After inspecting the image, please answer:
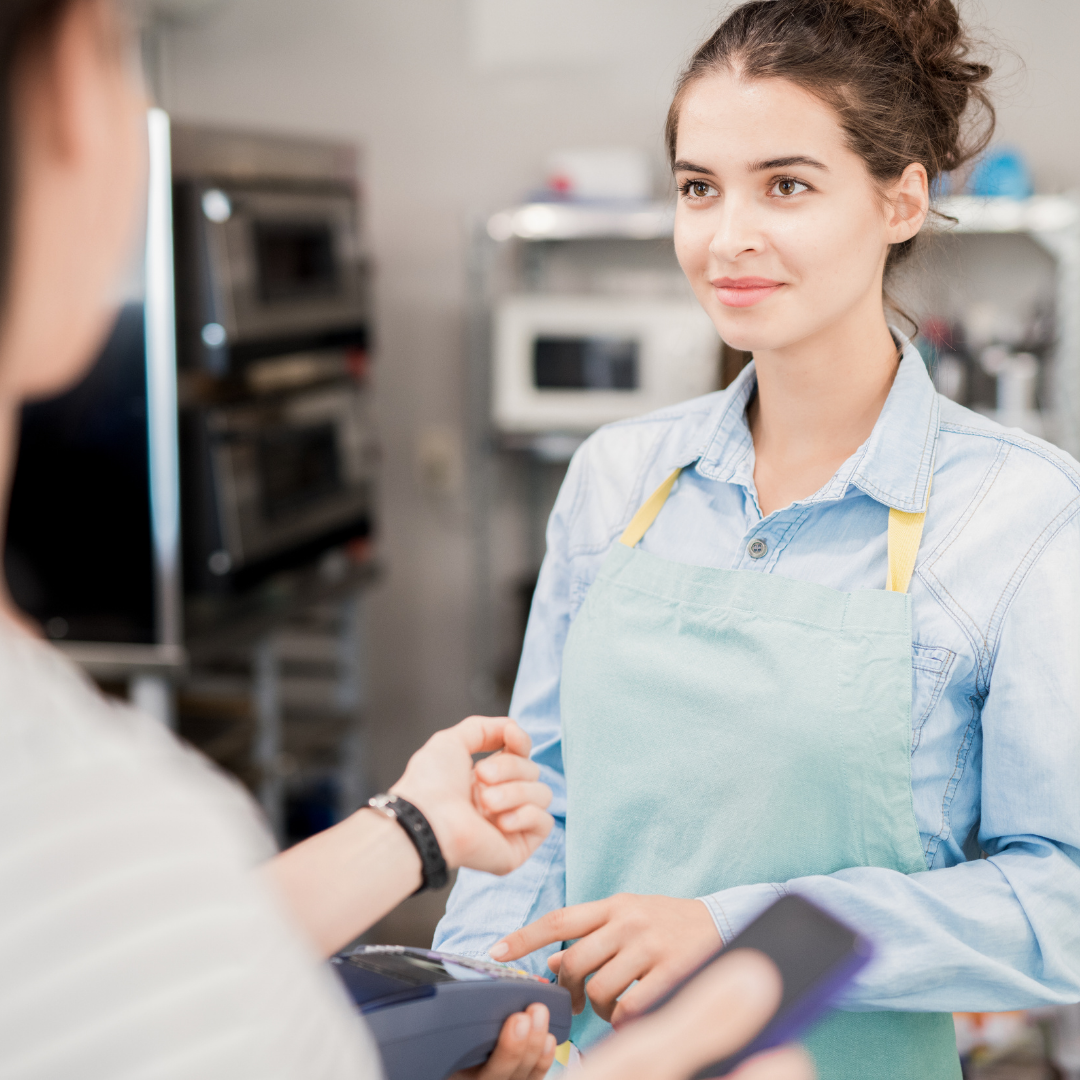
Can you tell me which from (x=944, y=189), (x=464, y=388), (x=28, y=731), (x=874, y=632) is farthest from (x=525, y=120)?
(x=28, y=731)

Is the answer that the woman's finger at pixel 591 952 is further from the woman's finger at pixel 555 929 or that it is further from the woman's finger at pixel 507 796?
the woman's finger at pixel 507 796

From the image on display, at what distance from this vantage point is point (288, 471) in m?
2.66

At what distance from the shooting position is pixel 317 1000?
0.47 metres

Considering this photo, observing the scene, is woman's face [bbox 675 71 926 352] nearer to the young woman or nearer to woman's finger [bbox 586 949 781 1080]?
the young woman

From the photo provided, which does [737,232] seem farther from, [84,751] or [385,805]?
[84,751]

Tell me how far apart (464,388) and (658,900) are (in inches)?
106

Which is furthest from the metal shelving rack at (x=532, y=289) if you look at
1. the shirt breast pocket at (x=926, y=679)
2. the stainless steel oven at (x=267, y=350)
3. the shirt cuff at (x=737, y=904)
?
the shirt cuff at (x=737, y=904)

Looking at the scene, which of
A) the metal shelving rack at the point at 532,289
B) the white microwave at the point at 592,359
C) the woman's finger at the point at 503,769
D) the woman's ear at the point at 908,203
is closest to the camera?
the woman's finger at the point at 503,769

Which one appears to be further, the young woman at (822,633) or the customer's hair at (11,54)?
the young woman at (822,633)

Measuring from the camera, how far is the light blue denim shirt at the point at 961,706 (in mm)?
946

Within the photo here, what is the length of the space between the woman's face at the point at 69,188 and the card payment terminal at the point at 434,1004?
50 cm

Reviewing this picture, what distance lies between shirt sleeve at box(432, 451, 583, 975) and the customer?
61 cm

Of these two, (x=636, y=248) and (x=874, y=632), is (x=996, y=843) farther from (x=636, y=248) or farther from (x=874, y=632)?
(x=636, y=248)

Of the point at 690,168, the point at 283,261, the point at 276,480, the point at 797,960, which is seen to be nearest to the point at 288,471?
the point at 276,480
